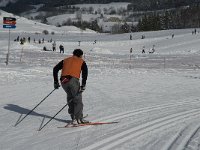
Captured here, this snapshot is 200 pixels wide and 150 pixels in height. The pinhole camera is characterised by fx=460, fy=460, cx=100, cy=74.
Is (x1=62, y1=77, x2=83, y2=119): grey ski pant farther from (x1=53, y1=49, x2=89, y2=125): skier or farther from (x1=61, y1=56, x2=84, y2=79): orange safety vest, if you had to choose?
(x1=61, y1=56, x2=84, y2=79): orange safety vest

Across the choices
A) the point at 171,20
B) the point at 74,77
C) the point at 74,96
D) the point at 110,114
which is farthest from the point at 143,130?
the point at 171,20

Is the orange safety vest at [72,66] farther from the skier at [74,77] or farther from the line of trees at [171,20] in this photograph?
the line of trees at [171,20]

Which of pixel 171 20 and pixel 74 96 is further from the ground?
pixel 171 20

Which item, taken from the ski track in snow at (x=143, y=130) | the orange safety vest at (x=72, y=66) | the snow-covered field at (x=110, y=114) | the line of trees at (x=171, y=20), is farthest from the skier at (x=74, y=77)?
the line of trees at (x=171, y=20)

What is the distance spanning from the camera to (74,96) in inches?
372

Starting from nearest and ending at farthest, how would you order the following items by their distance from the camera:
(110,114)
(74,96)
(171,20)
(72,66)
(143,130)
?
(143,130) < (72,66) < (74,96) < (110,114) < (171,20)

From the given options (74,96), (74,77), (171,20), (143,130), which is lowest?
(143,130)

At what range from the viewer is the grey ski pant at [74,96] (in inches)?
369

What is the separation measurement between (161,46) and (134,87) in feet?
167

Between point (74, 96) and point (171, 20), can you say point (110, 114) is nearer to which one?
point (74, 96)

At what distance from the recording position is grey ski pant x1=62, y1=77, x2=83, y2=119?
9.38 meters

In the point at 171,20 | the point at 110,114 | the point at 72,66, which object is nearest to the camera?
the point at 72,66

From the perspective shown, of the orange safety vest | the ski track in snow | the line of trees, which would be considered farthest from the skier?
the line of trees

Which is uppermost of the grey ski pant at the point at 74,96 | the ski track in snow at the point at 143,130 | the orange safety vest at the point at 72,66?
the orange safety vest at the point at 72,66
